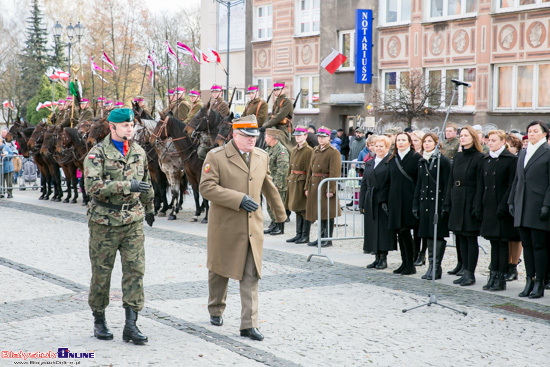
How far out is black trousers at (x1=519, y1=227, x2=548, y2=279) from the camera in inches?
361

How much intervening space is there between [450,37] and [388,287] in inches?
775

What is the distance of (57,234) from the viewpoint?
48.5ft

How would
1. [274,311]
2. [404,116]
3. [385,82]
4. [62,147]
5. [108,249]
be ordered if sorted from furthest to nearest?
[385,82], [404,116], [62,147], [274,311], [108,249]

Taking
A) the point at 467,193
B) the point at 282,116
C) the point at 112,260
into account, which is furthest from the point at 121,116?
the point at 282,116

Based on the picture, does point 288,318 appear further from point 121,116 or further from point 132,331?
point 121,116

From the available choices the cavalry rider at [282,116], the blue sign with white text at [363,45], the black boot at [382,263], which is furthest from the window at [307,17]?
the black boot at [382,263]

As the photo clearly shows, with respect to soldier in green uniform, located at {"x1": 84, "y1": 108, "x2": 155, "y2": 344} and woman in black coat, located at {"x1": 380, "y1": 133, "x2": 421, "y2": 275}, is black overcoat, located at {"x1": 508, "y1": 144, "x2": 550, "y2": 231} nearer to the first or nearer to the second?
woman in black coat, located at {"x1": 380, "y1": 133, "x2": 421, "y2": 275}

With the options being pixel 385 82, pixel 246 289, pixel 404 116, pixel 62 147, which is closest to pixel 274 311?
pixel 246 289

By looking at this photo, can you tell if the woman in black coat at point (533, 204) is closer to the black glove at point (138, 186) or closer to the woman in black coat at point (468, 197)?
the woman in black coat at point (468, 197)

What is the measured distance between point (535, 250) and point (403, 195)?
2.16 meters

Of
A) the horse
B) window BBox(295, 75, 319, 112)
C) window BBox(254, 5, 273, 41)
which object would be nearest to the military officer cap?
the horse

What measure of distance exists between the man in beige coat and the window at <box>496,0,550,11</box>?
19881mm

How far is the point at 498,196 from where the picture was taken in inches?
384

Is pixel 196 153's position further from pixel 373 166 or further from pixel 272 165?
pixel 373 166
